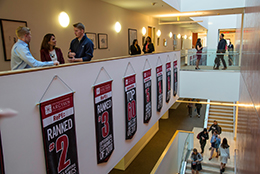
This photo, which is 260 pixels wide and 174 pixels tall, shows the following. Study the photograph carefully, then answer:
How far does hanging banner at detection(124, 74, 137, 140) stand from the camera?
208 inches

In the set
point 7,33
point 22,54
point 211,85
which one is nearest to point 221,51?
point 211,85

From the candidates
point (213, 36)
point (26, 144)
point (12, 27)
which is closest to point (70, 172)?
point (26, 144)

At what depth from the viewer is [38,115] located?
2.96m

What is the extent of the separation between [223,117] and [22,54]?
47.9 ft

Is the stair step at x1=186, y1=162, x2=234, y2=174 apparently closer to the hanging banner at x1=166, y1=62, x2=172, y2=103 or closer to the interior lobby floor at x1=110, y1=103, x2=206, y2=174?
the interior lobby floor at x1=110, y1=103, x2=206, y2=174

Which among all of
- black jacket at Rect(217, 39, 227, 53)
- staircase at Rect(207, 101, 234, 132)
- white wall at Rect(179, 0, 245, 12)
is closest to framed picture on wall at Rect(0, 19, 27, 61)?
white wall at Rect(179, 0, 245, 12)

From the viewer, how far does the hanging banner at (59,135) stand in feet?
10.1

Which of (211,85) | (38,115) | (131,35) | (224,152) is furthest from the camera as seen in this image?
(131,35)

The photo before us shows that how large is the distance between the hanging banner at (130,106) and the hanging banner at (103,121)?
0.69 m

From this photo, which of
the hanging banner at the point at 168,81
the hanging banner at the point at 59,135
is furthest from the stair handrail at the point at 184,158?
the hanging banner at the point at 59,135

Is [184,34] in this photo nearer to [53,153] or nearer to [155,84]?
[155,84]

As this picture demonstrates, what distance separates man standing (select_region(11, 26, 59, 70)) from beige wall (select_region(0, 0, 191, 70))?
5.94 ft

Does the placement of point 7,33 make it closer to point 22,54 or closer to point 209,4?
point 22,54

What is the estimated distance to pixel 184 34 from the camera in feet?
77.0
